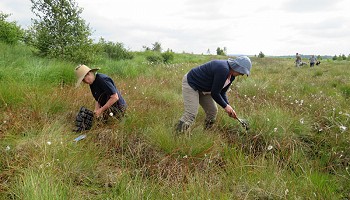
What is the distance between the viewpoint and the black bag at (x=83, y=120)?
376 cm

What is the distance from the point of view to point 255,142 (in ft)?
12.4

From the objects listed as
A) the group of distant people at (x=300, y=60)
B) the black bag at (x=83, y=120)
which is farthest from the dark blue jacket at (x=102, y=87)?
the group of distant people at (x=300, y=60)

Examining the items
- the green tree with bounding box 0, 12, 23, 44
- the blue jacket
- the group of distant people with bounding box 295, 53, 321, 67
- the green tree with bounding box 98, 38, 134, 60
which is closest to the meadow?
the blue jacket

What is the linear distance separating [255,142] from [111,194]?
225cm

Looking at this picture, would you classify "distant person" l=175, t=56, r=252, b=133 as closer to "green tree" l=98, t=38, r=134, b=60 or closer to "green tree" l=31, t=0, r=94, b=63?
"green tree" l=31, t=0, r=94, b=63

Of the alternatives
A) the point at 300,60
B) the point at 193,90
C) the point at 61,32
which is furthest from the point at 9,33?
the point at 300,60

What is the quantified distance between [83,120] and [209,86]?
6.30 feet

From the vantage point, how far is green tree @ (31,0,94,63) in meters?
7.77

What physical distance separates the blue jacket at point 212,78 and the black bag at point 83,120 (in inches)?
62.8

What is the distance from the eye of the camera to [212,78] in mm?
3727

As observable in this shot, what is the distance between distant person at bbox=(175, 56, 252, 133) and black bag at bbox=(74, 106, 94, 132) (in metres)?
1.30

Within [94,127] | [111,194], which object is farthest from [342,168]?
[94,127]

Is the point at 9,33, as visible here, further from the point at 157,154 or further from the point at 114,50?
the point at 157,154

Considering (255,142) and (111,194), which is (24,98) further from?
(255,142)
